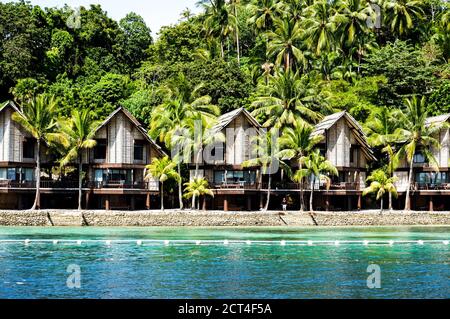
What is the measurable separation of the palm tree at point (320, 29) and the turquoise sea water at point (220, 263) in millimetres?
28704

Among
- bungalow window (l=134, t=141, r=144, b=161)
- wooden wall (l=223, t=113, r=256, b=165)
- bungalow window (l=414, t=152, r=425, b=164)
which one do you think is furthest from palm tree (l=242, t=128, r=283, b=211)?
bungalow window (l=414, t=152, r=425, b=164)

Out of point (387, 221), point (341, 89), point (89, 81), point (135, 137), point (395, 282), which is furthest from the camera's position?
point (89, 81)

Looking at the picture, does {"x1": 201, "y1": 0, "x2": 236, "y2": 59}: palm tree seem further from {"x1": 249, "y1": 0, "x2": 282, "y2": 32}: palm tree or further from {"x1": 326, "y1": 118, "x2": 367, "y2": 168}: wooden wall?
{"x1": 326, "y1": 118, "x2": 367, "y2": 168}: wooden wall

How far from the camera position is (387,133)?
5459cm

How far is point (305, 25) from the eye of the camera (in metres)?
68.3

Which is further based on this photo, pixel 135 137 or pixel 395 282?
pixel 135 137

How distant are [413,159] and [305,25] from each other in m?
19.3

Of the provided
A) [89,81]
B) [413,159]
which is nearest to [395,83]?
[413,159]

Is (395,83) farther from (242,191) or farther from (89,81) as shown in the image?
(89,81)

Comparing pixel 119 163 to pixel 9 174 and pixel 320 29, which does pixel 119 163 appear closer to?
pixel 9 174

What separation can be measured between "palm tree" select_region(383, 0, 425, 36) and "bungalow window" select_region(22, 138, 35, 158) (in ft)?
128

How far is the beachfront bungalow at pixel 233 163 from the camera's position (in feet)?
174

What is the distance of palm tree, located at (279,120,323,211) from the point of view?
5028cm
